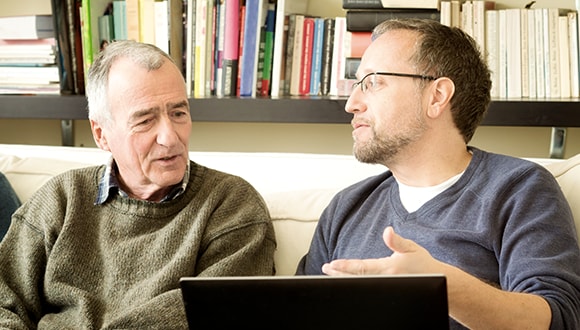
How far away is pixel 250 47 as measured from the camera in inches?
104

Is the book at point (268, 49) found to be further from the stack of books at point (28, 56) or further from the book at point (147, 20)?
the stack of books at point (28, 56)

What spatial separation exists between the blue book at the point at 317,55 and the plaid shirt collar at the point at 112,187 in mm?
847

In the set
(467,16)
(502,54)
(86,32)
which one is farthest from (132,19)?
(502,54)

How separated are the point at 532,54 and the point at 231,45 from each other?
0.86m

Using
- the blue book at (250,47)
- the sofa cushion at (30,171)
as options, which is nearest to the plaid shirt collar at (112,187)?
the sofa cushion at (30,171)

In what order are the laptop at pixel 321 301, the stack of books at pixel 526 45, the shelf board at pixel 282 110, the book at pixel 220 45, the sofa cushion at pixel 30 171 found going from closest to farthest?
the laptop at pixel 321 301 < the sofa cushion at pixel 30 171 < the shelf board at pixel 282 110 < the stack of books at pixel 526 45 < the book at pixel 220 45

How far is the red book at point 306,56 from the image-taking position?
2.66 meters

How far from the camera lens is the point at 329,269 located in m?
1.24

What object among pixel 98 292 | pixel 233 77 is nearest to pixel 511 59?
pixel 233 77

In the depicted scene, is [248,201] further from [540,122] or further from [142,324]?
[540,122]

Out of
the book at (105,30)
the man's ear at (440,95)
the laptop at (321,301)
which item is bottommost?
the laptop at (321,301)

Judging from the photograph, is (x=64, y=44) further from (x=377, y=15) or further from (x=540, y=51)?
(x=540, y=51)

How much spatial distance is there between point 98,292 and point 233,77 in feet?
3.37

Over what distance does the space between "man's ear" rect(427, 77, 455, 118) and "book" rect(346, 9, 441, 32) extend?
0.75 meters
